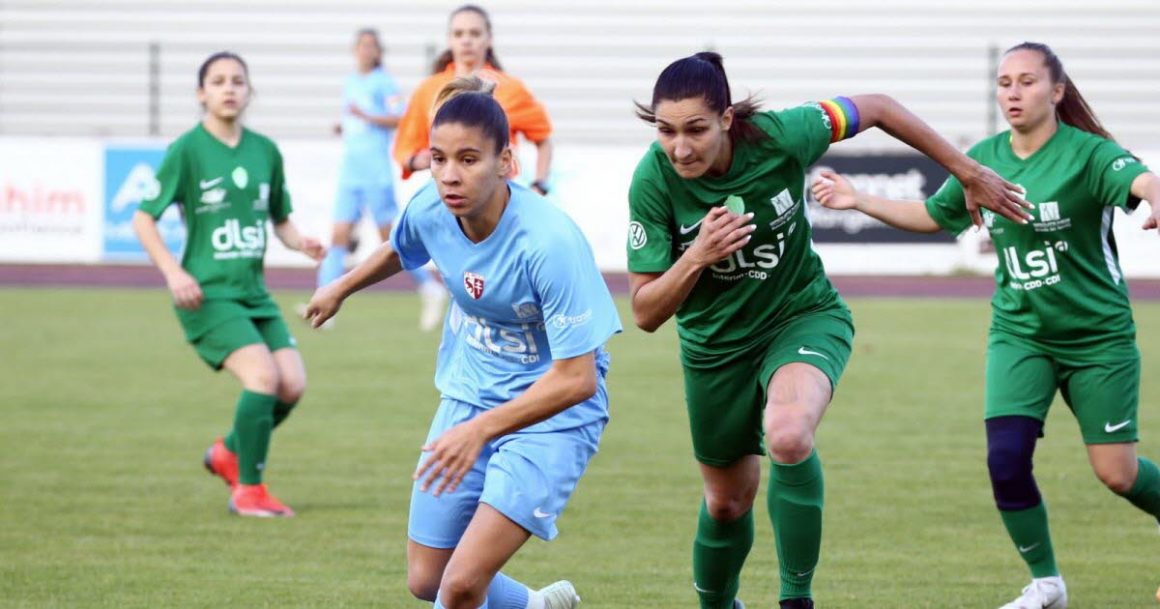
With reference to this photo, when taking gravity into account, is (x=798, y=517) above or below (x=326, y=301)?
below

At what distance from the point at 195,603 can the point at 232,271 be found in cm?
223

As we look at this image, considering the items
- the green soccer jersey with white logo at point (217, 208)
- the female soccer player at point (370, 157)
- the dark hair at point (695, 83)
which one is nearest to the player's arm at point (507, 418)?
the dark hair at point (695, 83)

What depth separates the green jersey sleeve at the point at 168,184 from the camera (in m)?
7.57

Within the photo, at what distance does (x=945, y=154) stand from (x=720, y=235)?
3.24 feet

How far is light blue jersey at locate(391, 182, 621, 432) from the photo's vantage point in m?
4.37

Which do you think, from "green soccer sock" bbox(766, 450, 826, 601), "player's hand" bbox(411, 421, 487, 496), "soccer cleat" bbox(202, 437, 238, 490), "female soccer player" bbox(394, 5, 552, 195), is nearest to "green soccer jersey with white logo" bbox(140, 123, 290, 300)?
"soccer cleat" bbox(202, 437, 238, 490)

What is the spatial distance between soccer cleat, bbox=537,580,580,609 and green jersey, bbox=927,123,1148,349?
6.08 ft

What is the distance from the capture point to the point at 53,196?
19.0 metres

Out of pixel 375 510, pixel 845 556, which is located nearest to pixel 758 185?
pixel 845 556

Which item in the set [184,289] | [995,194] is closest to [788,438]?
[995,194]

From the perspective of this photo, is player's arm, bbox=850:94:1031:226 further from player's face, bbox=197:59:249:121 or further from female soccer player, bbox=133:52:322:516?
player's face, bbox=197:59:249:121

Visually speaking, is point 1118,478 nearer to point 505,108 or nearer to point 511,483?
point 511,483

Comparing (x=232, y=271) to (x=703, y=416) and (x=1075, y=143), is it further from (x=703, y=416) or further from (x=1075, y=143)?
(x=1075, y=143)

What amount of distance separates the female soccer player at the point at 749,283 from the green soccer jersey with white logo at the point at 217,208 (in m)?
2.93
